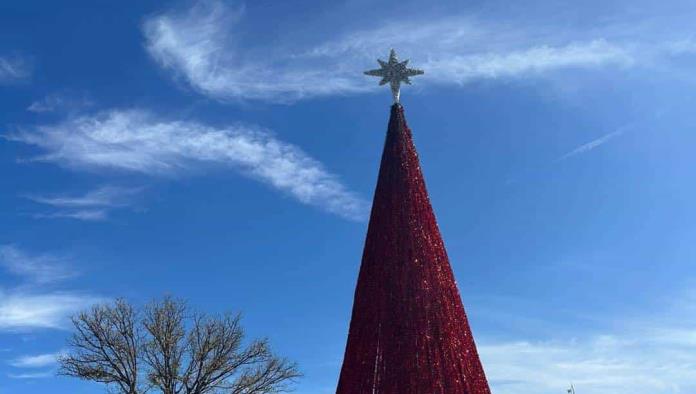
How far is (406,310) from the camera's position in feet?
44.1

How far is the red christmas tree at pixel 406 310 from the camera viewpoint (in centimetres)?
1284

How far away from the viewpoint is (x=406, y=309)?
44.1 ft

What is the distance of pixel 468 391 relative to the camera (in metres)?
12.9

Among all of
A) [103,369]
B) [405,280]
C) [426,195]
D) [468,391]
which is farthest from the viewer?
[103,369]

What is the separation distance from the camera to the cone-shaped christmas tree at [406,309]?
42.1 feet

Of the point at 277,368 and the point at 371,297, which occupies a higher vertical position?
the point at 277,368

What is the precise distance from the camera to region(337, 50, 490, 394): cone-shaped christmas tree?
42.1 feet

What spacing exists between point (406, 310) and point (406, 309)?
24mm

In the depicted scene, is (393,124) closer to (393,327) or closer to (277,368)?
(393,327)

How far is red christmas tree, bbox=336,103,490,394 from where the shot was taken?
12844 millimetres

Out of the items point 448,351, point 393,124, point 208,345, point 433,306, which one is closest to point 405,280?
point 433,306

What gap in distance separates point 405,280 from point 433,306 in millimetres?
817

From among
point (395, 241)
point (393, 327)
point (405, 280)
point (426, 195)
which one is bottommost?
point (393, 327)

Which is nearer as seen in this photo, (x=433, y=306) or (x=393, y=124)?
(x=433, y=306)
